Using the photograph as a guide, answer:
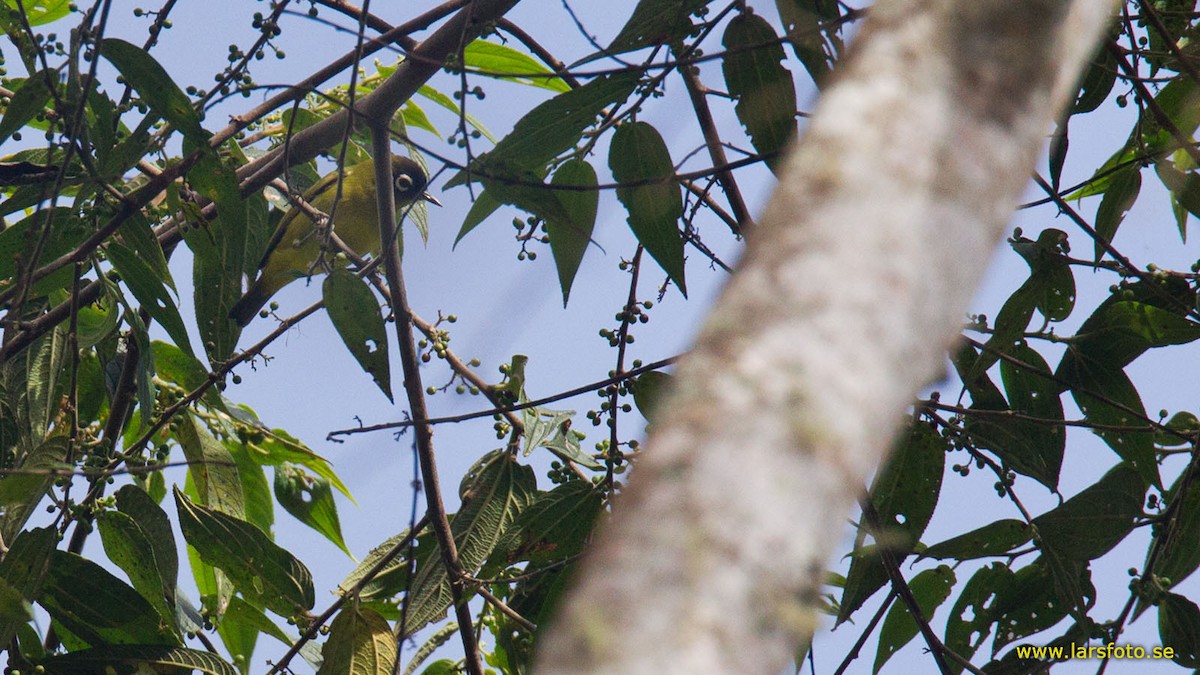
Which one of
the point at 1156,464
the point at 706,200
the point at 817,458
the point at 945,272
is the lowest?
the point at 817,458

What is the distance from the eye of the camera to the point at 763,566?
0.59 metres

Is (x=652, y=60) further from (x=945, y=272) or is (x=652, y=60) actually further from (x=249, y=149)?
(x=249, y=149)

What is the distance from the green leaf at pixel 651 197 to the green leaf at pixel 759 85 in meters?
0.20

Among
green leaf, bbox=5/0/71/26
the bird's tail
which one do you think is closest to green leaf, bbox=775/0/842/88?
green leaf, bbox=5/0/71/26

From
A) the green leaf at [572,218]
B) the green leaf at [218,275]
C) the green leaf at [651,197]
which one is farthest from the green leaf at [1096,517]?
the green leaf at [218,275]

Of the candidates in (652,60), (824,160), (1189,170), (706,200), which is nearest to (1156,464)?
(1189,170)

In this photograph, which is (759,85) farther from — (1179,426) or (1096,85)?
(1179,426)

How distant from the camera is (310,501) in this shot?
3.54 metres

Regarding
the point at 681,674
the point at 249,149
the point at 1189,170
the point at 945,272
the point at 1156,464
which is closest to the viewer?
the point at 681,674

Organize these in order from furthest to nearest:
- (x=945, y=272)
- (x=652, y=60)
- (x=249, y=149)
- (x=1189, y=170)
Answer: (x=249, y=149) < (x=1189, y=170) < (x=652, y=60) < (x=945, y=272)

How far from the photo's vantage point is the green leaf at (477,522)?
2684mm

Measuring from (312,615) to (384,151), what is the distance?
1.21 metres

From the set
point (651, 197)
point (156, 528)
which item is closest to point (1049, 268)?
point (651, 197)

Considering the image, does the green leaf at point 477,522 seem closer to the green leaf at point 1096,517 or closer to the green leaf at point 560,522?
the green leaf at point 560,522
